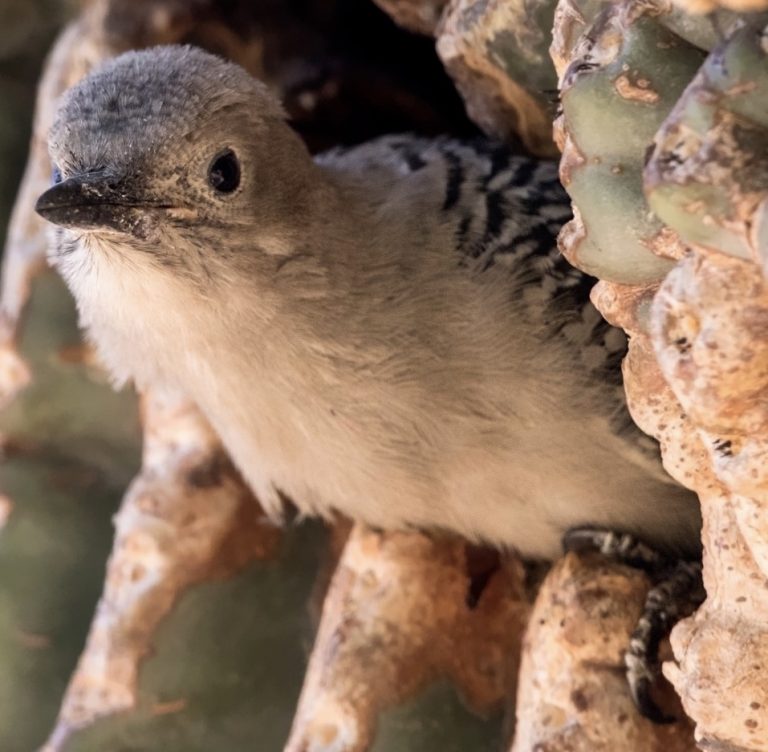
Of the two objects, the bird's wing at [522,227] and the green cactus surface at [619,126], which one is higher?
the green cactus surface at [619,126]

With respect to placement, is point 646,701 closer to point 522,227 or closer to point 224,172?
point 522,227

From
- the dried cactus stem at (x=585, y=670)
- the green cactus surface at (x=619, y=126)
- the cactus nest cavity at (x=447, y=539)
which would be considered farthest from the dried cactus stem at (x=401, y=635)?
the green cactus surface at (x=619, y=126)

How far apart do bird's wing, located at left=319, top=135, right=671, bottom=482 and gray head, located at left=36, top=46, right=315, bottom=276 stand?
0.84 feet

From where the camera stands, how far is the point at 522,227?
1.64 m

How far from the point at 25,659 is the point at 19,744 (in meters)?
0.16

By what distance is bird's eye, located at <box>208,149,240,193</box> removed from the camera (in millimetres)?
1435

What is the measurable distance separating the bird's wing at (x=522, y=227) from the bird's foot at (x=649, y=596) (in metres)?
0.12

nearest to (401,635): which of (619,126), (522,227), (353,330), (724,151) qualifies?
(353,330)

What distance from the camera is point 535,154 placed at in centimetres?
188

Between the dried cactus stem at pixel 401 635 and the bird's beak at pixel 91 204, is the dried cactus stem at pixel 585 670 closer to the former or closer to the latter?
the dried cactus stem at pixel 401 635

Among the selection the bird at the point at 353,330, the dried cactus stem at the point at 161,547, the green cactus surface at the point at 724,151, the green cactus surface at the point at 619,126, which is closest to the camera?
the green cactus surface at the point at 724,151

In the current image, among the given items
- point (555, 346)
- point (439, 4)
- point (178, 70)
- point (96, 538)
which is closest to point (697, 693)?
point (555, 346)

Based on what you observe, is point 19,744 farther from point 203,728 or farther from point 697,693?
point 697,693

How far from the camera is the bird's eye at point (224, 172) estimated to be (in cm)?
143
